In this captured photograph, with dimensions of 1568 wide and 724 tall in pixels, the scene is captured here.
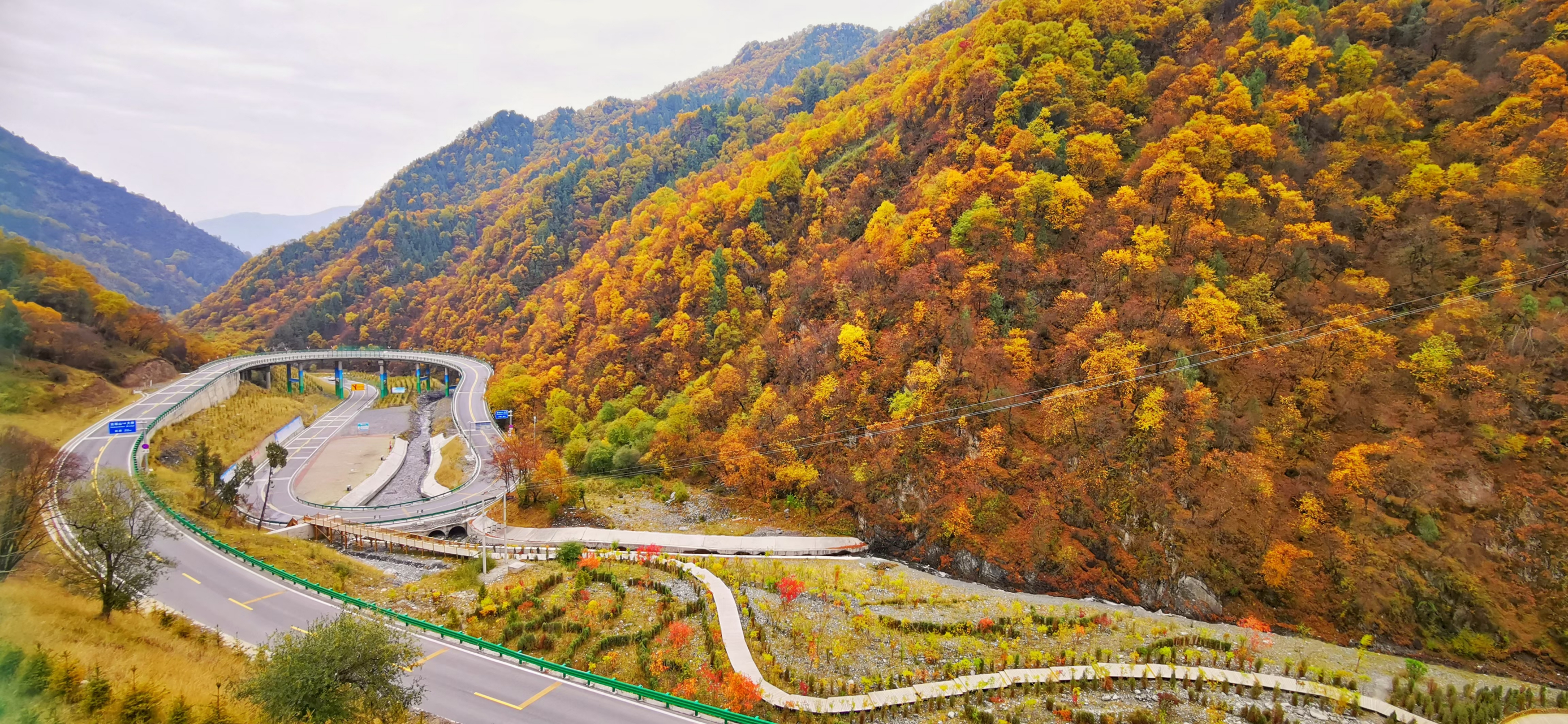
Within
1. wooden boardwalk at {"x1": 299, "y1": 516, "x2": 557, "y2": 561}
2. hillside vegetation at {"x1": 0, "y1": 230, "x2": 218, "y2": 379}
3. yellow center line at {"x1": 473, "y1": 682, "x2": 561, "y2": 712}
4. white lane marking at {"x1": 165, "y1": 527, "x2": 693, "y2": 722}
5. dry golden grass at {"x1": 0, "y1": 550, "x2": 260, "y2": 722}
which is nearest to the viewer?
dry golden grass at {"x1": 0, "y1": 550, "x2": 260, "y2": 722}

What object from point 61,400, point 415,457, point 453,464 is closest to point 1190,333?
point 453,464

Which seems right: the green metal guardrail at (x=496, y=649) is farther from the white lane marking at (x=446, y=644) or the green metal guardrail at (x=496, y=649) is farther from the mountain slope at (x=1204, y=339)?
the mountain slope at (x=1204, y=339)

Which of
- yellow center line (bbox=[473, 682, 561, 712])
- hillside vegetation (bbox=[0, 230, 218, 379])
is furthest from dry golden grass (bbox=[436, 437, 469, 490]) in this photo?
yellow center line (bbox=[473, 682, 561, 712])

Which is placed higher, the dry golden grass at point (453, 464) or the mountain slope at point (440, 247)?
the mountain slope at point (440, 247)

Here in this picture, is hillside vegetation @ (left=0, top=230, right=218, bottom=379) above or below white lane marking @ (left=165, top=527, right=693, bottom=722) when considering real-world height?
above

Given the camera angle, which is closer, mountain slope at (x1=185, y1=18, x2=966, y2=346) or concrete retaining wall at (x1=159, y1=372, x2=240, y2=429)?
concrete retaining wall at (x1=159, y1=372, x2=240, y2=429)

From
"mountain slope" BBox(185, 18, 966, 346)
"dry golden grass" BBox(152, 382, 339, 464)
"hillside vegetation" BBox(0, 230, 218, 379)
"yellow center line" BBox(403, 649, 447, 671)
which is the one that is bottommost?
"yellow center line" BBox(403, 649, 447, 671)

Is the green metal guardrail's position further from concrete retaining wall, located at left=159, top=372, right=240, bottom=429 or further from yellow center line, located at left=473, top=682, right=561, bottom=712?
concrete retaining wall, located at left=159, top=372, right=240, bottom=429

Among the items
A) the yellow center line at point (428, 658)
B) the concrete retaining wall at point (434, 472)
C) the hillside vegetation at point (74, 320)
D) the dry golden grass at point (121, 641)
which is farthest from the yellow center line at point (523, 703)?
the hillside vegetation at point (74, 320)
